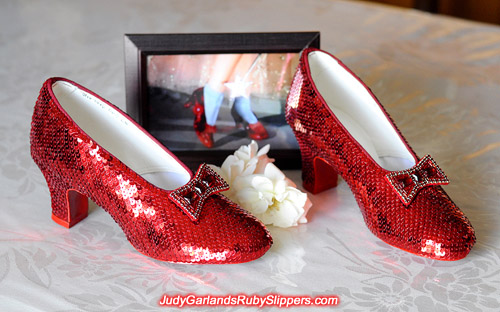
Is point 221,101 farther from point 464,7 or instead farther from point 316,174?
point 464,7

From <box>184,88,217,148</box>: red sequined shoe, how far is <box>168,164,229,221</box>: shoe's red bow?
0.26m

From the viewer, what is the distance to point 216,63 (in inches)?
40.6

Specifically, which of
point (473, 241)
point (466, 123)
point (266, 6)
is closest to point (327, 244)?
point (473, 241)

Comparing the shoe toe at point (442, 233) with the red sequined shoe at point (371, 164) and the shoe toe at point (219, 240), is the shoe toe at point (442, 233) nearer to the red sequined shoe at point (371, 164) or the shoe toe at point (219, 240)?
the red sequined shoe at point (371, 164)

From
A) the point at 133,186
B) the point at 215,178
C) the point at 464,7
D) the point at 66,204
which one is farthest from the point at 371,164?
the point at 464,7

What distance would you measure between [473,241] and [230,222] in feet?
0.96

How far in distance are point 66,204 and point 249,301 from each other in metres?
0.30

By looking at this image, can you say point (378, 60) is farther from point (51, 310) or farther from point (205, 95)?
point (51, 310)

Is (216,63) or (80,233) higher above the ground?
(216,63)

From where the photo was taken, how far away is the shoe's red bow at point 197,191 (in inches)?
28.8

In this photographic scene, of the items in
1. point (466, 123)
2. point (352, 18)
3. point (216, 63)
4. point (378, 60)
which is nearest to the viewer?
point (216, 63)

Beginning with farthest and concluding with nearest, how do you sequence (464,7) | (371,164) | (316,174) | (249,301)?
(464,7)
(316,174)
(371,164)
(249,301)

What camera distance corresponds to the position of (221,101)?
1036 mm

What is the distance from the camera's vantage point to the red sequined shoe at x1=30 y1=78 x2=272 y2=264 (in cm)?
73
